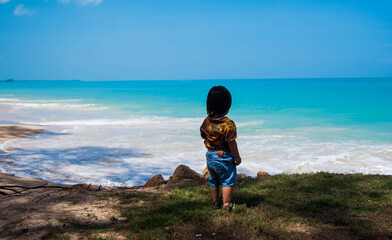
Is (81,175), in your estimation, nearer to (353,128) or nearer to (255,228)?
(255,228)

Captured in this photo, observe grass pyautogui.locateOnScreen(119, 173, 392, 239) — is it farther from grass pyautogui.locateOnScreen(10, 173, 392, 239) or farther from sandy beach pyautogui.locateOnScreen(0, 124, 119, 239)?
sandy beach pyautogui.locateOnScreen(0, 124, 119, 239)

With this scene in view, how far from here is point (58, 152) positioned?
36.4ft

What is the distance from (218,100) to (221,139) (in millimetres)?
421

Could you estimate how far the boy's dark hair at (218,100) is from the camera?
149 inches

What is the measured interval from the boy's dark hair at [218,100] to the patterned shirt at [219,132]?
0.09 m

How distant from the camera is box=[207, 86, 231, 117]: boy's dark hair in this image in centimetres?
379

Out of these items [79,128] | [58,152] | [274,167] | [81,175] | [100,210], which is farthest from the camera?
[79,128]

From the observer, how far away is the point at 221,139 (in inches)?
153

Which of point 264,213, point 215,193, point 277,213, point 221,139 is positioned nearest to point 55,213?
point 215,193

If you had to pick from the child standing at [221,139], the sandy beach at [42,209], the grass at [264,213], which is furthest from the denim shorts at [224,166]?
the sandy beach at [42,209]

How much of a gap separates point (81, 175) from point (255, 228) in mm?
5704

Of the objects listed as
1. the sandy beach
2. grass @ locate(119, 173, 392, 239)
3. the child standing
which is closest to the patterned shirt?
the child standing

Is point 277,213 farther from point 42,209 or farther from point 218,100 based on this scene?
point 42,209

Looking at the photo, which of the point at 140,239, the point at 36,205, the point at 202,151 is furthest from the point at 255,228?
the point at 202,151
